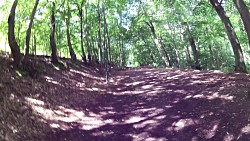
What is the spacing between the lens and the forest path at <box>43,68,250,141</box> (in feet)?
22.3

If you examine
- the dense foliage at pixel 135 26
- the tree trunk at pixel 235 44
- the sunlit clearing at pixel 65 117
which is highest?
the dense foliage at pixel 135 26

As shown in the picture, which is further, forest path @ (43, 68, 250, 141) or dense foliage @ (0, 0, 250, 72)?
dense foliage @ (0, 0, 250, 72)

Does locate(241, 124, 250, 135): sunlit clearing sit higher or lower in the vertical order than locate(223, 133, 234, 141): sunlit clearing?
higher

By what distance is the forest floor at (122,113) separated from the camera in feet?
22.4

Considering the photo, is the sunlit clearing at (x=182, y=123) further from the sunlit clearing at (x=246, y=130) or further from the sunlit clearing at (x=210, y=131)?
the sunlit clearing at (x=246, y=130)

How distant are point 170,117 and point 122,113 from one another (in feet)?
7.17

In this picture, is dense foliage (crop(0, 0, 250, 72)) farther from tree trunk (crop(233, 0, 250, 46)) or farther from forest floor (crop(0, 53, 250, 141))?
forest floor (crop(0, 53, 250, 141))

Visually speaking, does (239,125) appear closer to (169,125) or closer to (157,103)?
(169,125)

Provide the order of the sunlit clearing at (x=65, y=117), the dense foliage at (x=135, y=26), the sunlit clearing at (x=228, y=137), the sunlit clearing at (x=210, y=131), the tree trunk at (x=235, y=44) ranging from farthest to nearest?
the dense foliage at (x=135, y=26) → the tree trunk at (x=235, y=44) → the sunlit clearing at (x=65, y=117) → the sunlit clearing at (x=210, y=131) → the sunlit clearing at (x=228, y=137)

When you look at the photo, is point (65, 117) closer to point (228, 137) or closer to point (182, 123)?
point (182, 123)

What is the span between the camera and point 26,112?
809 centimetres

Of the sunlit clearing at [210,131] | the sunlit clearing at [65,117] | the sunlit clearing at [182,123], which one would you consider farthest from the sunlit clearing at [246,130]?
the sunlit clearing at [65,117]

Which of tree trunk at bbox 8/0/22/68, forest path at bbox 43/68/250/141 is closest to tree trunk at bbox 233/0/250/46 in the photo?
forest path at bbox 43/68/250/141

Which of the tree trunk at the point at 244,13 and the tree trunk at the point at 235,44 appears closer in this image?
the tree trunk at the point at 244,13
